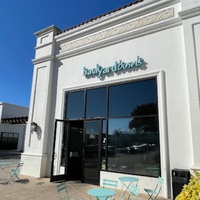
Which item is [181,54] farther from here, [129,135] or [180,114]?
[129,135]

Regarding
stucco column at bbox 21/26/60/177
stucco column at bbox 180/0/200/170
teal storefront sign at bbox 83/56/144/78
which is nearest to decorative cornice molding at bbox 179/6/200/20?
stucco column at bbox 180/0/200/170

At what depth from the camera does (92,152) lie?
22.0 ft

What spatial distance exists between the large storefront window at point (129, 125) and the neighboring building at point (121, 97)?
0.03 meters

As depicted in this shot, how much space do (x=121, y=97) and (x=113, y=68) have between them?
114 cm

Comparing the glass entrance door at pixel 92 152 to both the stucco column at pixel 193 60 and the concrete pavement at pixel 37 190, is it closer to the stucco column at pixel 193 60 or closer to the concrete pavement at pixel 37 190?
the concrete pavement at pixel 37 190

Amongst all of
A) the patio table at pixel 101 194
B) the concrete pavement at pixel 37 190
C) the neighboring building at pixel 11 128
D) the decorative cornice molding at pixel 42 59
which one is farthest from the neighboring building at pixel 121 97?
the neighboring building at pixel 11 128

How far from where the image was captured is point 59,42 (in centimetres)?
869

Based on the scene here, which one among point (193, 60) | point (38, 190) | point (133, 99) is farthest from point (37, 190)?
point (193, 60)

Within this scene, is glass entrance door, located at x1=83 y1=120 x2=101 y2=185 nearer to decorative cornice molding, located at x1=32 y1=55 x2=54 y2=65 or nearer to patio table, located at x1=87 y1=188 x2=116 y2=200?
patio table, located at x1=87 y1=188 x2=116 y2=200

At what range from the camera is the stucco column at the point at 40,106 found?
7.72 meters

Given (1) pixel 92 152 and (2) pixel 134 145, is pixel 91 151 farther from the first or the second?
(2) pixel 134 145

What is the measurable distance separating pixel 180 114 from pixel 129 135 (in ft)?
5.57

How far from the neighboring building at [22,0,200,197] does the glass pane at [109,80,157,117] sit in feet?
0.11

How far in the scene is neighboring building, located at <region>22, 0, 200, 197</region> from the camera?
5.43m
